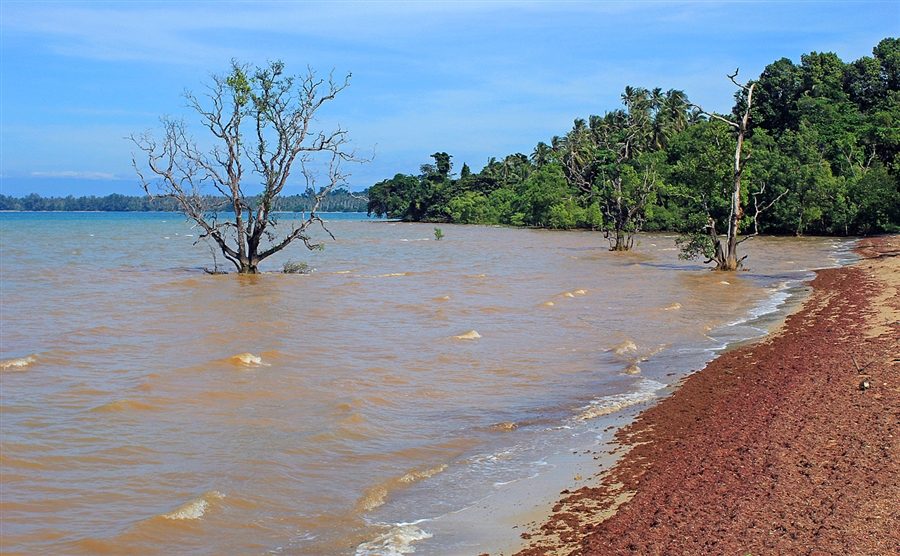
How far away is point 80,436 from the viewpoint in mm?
8516

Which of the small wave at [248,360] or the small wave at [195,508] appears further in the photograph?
the small wave at [248,360]

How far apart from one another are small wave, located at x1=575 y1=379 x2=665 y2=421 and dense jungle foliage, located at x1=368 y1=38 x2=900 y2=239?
17628 mm

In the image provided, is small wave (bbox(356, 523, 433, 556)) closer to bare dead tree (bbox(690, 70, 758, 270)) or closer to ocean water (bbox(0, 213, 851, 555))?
ocean water (bbox(0, 213, 851, 555))

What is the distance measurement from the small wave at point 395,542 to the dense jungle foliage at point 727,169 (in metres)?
22.7

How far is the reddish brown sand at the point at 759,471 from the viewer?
15.8 feet

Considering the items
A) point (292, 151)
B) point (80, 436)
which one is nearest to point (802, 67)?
point (292, 151)

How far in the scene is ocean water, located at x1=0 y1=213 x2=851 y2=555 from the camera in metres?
6.32

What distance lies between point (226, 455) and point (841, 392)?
21.7 ft

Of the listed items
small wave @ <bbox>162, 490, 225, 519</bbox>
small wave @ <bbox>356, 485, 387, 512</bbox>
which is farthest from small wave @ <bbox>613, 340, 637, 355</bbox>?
small wave @ <bbox>162, 490, 225, 519</bbox>

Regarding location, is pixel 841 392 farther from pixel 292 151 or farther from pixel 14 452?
pixel 292 151

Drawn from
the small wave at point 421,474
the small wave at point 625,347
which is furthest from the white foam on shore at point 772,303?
the small wave at point 421,474

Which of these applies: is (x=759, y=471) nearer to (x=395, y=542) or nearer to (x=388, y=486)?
(x=395, y=542)

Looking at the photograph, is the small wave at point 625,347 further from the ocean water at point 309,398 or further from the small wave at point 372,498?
the small wave at point 372,498

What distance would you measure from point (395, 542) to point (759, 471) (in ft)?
9.62
